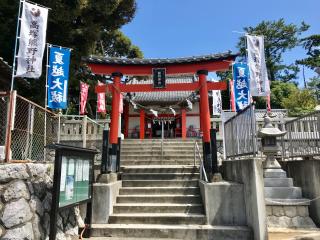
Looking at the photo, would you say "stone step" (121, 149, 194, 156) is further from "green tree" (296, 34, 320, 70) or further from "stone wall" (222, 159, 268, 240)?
"green tree" (296, 34, 320, 70)

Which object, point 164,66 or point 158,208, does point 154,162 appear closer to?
point 164,66

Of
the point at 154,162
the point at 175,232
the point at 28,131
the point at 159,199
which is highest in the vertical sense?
the point at 28,131

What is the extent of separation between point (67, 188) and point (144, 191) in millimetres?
2924

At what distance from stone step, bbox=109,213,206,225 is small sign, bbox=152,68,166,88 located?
4.95 meters

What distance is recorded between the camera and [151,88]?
33.8ft

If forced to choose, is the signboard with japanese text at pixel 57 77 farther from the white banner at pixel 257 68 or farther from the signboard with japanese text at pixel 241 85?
the signboard with japanese text at pixel 241 85

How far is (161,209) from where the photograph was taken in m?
6.76

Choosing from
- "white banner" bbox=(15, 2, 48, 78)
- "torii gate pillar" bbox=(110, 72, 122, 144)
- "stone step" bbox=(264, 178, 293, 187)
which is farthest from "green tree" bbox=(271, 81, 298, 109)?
"white banner" bbox=(15, 2, 48, 78)

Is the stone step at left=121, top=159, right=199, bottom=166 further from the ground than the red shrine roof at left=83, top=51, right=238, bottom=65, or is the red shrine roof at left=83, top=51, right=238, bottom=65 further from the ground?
the red shrine roof at left=83, top=51, right=238, bottom=65

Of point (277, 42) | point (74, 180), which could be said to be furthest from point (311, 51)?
point (74, 180)

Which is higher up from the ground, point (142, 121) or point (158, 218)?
point (142, 121)

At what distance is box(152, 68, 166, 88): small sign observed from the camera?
992 centimetres

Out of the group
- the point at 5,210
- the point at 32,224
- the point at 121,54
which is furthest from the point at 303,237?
the point at 121,54

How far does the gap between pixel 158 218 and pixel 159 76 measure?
17.3 ft
